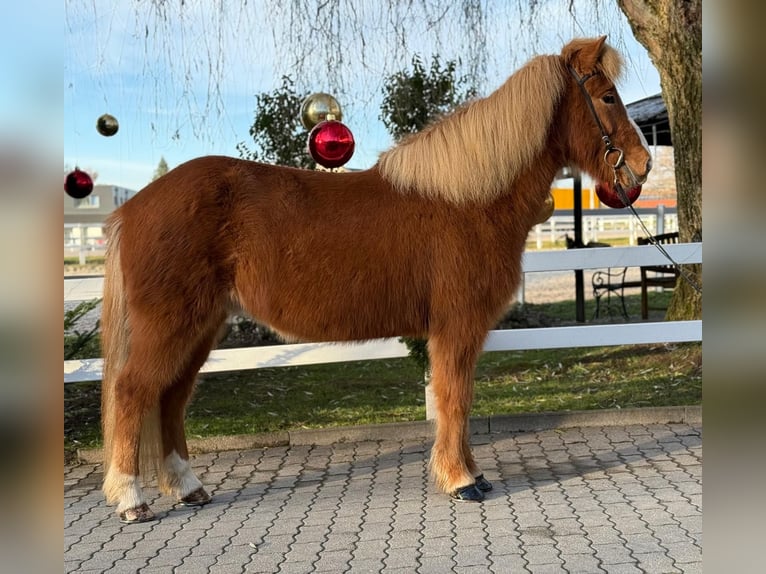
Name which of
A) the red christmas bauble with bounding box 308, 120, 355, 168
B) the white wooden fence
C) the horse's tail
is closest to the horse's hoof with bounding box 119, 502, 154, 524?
the horse's tail

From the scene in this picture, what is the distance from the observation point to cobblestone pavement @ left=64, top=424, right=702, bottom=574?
3098mm

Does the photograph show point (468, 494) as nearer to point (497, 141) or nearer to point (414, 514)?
point (414, 514)

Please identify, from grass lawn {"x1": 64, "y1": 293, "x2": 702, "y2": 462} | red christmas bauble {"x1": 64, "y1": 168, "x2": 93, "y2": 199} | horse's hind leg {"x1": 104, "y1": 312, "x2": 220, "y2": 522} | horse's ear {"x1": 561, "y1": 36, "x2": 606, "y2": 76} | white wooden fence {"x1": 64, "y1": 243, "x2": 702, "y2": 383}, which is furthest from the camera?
grass lawn {"x1": 64, "y1": 293, "x2": 702, "y2": 462}

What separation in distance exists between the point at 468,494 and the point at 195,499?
1.52m

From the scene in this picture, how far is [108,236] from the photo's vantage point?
12.8ft

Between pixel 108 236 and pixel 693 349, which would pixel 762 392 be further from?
pixel 693 349

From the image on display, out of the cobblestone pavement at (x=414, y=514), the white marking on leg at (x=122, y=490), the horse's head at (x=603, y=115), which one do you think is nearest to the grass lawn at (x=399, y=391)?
the cobblestone pavement at (x=414, y=514)

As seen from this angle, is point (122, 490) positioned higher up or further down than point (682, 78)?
further down

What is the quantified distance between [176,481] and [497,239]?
7.38 feet

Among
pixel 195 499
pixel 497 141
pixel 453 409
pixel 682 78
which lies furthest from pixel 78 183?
pixel 682 78

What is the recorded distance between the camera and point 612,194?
4.37m

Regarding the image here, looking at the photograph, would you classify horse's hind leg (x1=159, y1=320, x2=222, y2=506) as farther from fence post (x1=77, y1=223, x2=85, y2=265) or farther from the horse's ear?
fence post (x1=77, y1=223, x2=85, y2=265)

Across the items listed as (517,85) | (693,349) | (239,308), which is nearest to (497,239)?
(517,85)

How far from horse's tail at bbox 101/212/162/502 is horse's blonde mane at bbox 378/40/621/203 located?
1582mm
